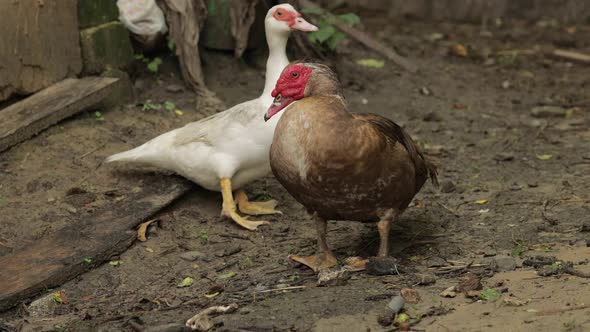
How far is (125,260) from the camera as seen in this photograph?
522 cm

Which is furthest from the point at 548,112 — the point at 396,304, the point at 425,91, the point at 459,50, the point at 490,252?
the point at 396,304

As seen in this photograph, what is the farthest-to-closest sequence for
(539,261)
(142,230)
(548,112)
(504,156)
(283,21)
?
1. (548,112)
2. (504,156)
3. (283,21)
4. (142,230)
5. (539,261)

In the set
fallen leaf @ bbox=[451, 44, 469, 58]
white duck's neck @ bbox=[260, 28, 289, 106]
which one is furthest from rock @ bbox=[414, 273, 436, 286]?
fallen leaf @ bbox=[451, 44, 469, 58]

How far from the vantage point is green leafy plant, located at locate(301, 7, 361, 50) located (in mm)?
8039

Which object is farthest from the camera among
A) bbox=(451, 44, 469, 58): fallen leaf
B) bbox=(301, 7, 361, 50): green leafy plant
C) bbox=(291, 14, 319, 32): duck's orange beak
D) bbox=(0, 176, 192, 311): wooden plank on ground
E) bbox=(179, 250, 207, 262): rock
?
bbox=(451, 44, 469, 58): fallen leaf

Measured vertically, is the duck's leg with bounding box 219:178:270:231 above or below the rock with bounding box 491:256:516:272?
below

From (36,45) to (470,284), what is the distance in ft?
12.5

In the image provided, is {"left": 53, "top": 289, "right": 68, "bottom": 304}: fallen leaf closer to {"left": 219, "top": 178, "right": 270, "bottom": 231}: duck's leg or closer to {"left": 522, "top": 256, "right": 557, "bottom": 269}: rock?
{"left": 219, "top": 178, "right": 270, "bottom": 231}: duck's leg

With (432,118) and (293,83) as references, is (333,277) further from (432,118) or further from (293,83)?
(432,118)

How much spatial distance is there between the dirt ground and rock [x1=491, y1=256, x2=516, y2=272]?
10mm

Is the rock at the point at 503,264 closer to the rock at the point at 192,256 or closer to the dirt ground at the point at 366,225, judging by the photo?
the dirt ground at the point at 366,225

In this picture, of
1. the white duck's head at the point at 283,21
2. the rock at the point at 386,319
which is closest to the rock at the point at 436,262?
Result: the rock at the point at 386,319

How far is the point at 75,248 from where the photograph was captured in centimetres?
512

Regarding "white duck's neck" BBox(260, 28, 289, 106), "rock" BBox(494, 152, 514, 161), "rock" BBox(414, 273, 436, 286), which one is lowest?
"rock" BBox(494, 152, 514, 161)
